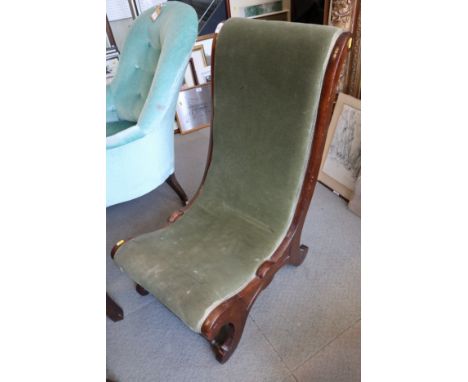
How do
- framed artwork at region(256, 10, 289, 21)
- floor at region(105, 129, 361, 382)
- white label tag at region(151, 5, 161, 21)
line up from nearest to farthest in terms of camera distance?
1. floor at region(105, 129, 361, 382)
2. white label tag at region(151, 5, 161, 21)
3. framed artwork at region(256, 10, 289, 21)

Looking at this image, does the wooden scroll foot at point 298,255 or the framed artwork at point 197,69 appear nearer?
the wooden scroll foot at point 298,255

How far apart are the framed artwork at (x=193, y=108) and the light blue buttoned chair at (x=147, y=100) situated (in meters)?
0.75

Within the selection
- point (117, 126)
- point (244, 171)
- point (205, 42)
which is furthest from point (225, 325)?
point (205, 42)

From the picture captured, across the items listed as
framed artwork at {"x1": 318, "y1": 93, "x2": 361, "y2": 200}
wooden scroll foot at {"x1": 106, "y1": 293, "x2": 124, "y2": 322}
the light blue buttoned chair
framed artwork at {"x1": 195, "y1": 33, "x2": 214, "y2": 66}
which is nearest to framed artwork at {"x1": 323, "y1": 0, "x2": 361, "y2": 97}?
framed artwork at {"x1": 318, "y1": 93, "x2": 361, "y2": 200}

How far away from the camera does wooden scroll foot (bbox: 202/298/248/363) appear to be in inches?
35.9

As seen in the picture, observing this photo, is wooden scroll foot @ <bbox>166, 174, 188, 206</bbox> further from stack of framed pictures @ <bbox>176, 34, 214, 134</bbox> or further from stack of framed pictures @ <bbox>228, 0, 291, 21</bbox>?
stack of framed pictures @ <bbox>228, 0, 291, 21</bbox>

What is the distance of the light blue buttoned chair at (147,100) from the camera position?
4.59 ft

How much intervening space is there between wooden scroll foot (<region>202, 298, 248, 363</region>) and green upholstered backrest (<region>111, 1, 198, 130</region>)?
92cm

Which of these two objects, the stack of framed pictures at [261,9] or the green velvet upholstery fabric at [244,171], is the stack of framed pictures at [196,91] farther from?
the green velvet upholstery fabric at [244,171]

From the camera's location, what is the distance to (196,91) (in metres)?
2.62

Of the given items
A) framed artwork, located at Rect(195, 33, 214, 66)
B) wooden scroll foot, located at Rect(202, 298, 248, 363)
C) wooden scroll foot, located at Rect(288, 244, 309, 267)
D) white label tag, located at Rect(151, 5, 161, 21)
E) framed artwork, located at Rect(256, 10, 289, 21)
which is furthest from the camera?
framed artwork, located at Rect(256, 10, 289, 21)

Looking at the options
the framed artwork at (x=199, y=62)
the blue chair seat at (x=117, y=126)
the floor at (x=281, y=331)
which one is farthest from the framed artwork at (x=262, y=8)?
the floor at (x=281, y=331)

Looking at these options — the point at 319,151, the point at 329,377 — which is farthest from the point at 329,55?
the point at 329,377
